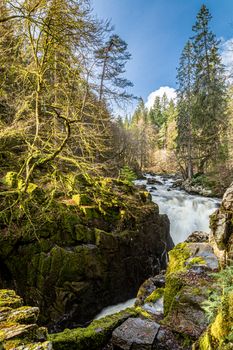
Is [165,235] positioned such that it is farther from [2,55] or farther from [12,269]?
[2,55]

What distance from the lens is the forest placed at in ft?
15.3

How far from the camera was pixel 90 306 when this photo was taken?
8078mm

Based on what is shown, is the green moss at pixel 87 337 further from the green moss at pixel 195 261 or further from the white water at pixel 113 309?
the white water at pixel 113 309

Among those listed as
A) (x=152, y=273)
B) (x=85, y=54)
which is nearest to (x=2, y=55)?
(x=85, y=54)

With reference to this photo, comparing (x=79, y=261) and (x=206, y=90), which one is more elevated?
(x=206, y=90)

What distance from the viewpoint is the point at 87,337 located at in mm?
5090

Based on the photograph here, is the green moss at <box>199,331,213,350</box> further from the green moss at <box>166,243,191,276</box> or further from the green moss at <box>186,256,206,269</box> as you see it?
the green moss at <box>186,256,206,269</box>

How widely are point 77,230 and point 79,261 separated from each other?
3.37 ft

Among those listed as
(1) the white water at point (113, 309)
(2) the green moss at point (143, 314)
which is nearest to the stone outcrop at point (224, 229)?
(2) the green moss at point (143, 314)

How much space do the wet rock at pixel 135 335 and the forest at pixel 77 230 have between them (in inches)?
1.2

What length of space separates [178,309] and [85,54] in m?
5.59

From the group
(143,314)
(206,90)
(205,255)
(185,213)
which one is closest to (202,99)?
(206,90)

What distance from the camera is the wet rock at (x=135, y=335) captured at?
4.77m

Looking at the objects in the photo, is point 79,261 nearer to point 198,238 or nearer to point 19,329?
point 198,238
